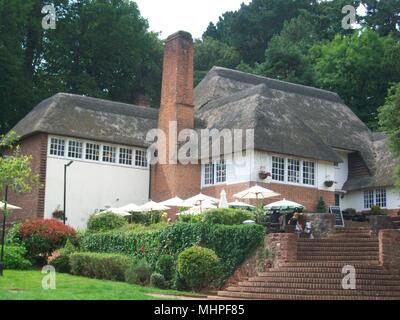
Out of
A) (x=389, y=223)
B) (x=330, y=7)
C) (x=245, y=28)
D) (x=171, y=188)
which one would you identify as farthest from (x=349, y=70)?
(x=389, y=223)

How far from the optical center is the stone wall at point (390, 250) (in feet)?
65.5

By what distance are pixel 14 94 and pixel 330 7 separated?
3009 cm

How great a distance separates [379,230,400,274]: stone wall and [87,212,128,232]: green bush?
11.6m

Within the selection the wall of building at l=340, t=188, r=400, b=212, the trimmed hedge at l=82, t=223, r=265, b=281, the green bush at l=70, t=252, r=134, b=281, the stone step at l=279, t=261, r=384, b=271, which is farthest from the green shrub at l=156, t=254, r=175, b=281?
the wall of building at l=340, t=188, r=400, b=212

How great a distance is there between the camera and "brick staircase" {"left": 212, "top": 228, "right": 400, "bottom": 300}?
59.0 feet

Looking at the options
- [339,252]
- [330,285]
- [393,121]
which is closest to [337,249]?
[339,252]

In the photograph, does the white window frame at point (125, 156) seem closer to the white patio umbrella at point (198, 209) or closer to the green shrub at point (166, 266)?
the white patio umbrella at point (198, 209)

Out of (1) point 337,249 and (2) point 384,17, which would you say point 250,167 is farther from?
(2) point 384,17

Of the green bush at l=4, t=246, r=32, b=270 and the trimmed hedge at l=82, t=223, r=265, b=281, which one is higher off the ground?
the trimmed hedge at l=82, t=223, r=265, b=281

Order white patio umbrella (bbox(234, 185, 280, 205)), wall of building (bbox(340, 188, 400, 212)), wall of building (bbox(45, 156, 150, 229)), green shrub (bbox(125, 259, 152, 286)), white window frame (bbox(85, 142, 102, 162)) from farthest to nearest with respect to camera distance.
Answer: wall of building (bbox(340, 188, 400, 212)) → white window frame (bbox(85, 142, 102, 162)) → wall of building (bbox(45, 156, 150, 229)) → white patio umbrella (bbox(234, 185, 280, 205)) → green shrub (bbox(125, 259, 152, 286))

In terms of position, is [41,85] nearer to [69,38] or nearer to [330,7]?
[69,38]

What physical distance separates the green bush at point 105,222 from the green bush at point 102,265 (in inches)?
175

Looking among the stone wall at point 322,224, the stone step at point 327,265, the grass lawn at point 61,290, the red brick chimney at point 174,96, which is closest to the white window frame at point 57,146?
the red brick chimney at point 174,96

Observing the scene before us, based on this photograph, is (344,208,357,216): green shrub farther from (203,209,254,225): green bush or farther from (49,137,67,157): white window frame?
(49,137,67,157): white window frame
